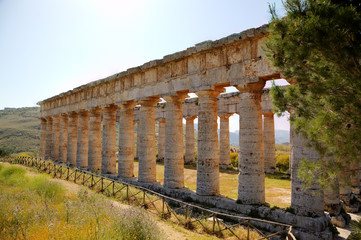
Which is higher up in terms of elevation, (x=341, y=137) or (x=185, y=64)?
(x=185, y=64)

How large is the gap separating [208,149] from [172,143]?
2.58 m

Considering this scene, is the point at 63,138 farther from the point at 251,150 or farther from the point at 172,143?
the point at 251,150

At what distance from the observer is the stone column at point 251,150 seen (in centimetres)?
1076

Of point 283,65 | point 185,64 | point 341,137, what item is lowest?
point 341,137

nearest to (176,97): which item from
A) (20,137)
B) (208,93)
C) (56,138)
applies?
(208,93)

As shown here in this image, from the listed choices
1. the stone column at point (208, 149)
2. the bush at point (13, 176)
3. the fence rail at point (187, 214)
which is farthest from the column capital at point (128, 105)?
the bush at point (13, 176)

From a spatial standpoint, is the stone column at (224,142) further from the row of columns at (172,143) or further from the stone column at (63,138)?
the stone column at (63,138)

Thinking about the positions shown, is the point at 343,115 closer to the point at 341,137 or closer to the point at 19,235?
the point at 341,137

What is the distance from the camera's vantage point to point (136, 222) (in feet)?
23.0

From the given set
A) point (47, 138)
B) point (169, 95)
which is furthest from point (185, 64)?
point (47, 138)

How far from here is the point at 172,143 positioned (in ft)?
47.3

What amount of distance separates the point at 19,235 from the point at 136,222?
3.00 metres

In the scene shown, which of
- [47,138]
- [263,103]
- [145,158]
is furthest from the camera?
[47,138]

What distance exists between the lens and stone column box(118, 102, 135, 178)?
17.6 meters
